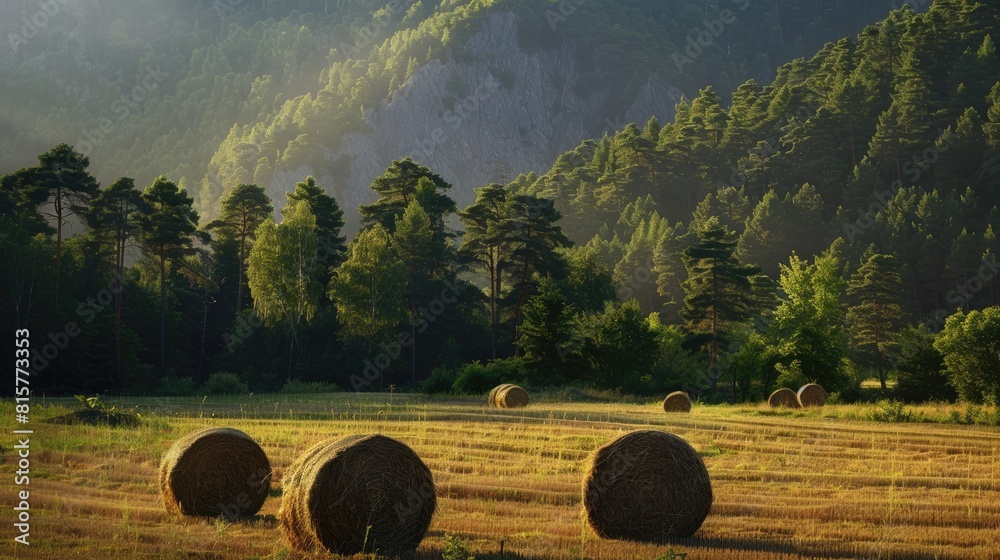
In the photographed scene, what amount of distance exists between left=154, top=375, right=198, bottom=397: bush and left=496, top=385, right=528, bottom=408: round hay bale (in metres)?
23.6

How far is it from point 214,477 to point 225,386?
155ft

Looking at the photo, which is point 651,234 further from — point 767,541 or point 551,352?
point 767,541

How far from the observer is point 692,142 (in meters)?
150

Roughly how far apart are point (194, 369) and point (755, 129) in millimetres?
96935

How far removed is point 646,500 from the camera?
16094mm

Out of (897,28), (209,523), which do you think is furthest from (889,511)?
(897,28)

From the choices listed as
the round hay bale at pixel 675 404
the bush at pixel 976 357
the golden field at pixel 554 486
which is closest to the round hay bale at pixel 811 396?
the bush at pixel 976 357

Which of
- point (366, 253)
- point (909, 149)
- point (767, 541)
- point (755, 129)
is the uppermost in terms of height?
point (755, 129)

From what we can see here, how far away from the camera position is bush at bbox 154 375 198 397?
196 feet

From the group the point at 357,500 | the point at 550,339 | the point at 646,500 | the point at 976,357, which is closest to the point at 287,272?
the point at 550,339

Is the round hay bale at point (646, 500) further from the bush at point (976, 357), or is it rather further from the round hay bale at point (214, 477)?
the bush at point (976, 357)

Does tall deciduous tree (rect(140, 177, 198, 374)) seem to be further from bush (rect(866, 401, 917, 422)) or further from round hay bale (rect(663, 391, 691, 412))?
bush (rect(866, 401, 917, 422))

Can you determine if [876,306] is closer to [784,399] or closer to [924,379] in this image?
[924,379]

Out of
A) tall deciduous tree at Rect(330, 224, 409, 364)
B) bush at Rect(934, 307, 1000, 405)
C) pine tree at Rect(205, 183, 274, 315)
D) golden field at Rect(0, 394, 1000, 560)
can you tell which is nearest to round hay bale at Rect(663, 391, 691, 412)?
golden field at Rect(0, 394, 1000, 560)
